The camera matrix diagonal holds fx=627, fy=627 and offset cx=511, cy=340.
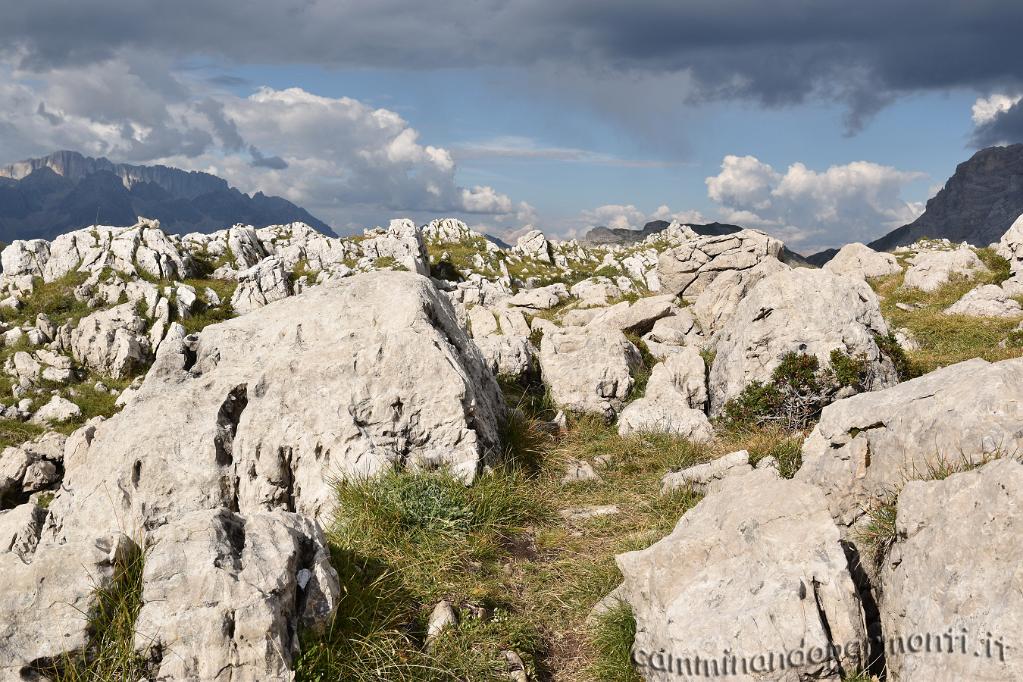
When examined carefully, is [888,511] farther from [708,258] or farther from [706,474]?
[708,258]

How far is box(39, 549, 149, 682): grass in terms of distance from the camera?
5965 mm

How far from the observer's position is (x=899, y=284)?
3716 cm

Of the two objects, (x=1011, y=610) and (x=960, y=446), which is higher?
(x=960, y=446)

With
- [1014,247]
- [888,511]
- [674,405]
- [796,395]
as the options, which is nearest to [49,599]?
[888,511]

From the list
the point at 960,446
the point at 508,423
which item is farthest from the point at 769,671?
the point at 508,423

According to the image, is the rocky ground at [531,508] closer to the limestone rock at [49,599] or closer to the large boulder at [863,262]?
the limestone rock at [49,599]

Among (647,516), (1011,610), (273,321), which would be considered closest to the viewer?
(1011,610)

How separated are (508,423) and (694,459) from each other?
4.09 m

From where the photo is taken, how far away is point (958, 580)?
18.9 ft

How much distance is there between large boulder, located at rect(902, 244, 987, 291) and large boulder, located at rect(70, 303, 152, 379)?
48.9m

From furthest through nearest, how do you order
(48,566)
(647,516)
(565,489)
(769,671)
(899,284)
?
1. (899,284)
2. (565,489)
3. (647,516)
4. (48,566)
5. (769,671)

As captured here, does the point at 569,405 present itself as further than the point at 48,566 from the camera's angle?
Yes

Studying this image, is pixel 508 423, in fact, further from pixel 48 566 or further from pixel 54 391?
pixel 54 391

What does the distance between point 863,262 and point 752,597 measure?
45.2 metres
